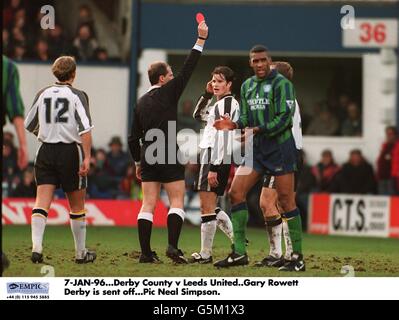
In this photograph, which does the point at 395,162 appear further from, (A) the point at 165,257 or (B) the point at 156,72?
(B) the point at 156,72

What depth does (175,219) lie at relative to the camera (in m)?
8.98

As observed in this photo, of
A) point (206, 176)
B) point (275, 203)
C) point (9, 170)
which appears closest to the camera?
point (206, 176)

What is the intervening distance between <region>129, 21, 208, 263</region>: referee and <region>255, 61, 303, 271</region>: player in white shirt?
0.70m

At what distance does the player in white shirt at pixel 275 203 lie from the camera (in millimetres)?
8953

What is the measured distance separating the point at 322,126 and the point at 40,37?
4.27 m

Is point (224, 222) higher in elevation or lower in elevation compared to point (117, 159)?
lower

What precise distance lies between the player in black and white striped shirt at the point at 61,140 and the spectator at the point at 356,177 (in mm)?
7053

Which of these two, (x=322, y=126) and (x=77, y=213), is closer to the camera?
(x=77, y=213)

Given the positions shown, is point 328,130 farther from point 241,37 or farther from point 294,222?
point 294,222

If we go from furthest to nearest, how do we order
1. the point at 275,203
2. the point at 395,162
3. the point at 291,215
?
the point at 395,162, the point at 275,203, the point at 291,215


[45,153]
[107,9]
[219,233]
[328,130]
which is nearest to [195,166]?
[219,233]

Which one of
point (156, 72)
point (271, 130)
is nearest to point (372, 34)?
point (156, 72)

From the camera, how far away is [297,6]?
16.1 meters

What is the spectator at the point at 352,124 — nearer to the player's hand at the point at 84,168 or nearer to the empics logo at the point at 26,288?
the player's hand at the point at 84,168
